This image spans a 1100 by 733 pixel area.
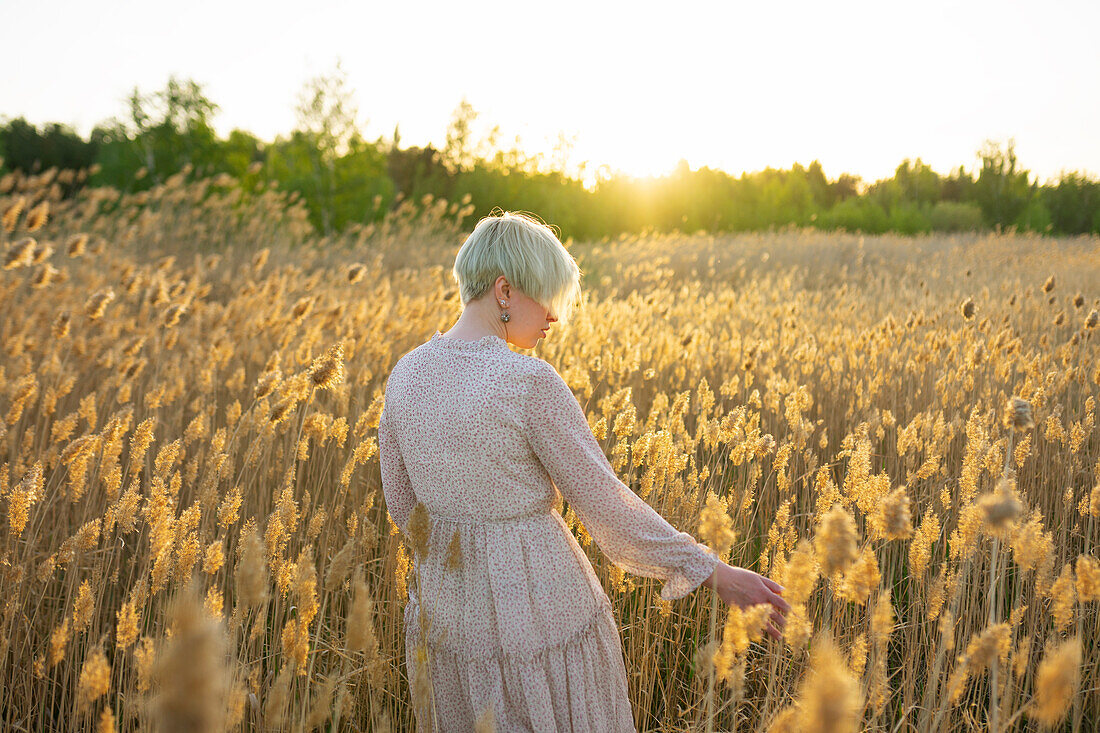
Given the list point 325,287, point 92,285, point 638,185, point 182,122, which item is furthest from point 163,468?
point 638,185

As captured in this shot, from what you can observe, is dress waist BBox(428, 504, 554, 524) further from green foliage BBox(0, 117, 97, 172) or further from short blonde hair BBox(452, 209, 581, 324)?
green foliage BBox(0, 117, 97, 172)

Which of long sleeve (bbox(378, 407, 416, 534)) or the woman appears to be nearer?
the woman

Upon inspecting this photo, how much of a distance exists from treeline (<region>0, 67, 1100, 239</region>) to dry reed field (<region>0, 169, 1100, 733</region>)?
9.78 metres

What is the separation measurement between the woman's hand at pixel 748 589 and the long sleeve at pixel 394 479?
2.88 feet

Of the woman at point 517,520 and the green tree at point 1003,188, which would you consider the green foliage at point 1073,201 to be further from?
the woman at point 517,520

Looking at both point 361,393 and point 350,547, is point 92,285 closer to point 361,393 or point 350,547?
point 361,393

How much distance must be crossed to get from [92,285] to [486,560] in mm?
4617

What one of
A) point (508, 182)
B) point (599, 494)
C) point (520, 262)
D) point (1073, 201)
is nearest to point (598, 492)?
point (599, 494)

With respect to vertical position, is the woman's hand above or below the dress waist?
below

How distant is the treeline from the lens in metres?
15.1

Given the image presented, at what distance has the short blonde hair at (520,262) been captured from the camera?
171cm

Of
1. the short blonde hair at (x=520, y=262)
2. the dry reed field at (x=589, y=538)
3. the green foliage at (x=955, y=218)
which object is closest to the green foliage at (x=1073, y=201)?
the green foliage at (x=955, y=218)

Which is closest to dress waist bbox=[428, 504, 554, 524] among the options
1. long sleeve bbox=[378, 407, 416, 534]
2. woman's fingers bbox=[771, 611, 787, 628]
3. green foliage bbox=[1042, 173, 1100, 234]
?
long sleeve bbox=[378, 407, 416, 534]

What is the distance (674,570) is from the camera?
5.26ft
